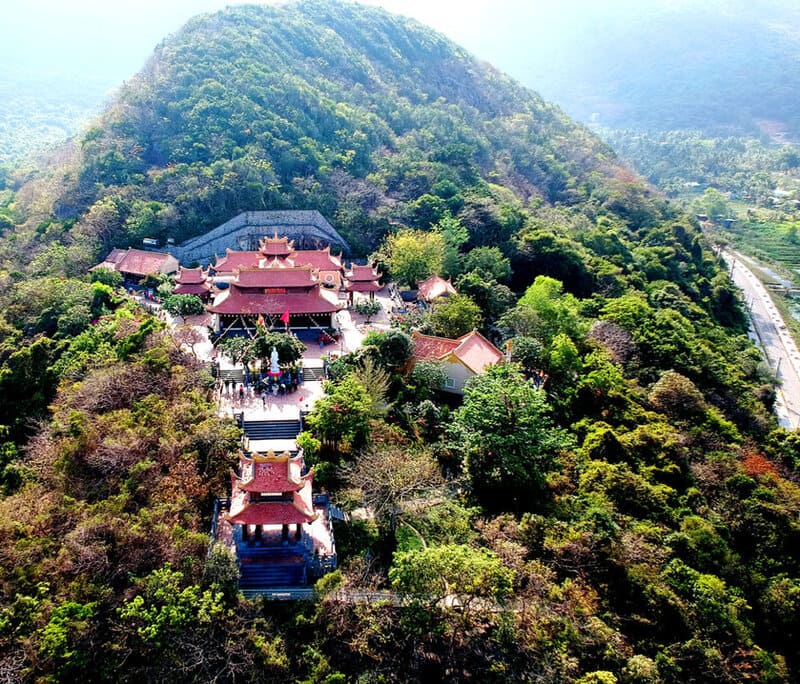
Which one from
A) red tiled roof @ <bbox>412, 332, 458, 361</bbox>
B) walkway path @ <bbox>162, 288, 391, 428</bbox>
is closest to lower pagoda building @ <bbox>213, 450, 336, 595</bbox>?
walkway path @ <bbox>162, 288, 391, 428</bbox>

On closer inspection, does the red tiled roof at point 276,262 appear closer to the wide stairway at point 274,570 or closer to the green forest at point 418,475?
the green forest at point 418,475

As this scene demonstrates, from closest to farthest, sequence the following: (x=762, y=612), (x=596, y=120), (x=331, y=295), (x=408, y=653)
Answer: (x=408, y=653)
(x=762, y=612)
(x=331, y=295)
(x=596, y=120)

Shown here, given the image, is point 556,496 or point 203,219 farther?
point 203,219

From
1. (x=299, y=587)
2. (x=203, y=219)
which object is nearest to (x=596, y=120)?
(x=203, y=219)

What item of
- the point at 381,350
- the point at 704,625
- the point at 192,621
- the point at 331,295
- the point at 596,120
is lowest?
the point at 704,625

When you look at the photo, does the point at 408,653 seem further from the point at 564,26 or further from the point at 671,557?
the point at 564,26
